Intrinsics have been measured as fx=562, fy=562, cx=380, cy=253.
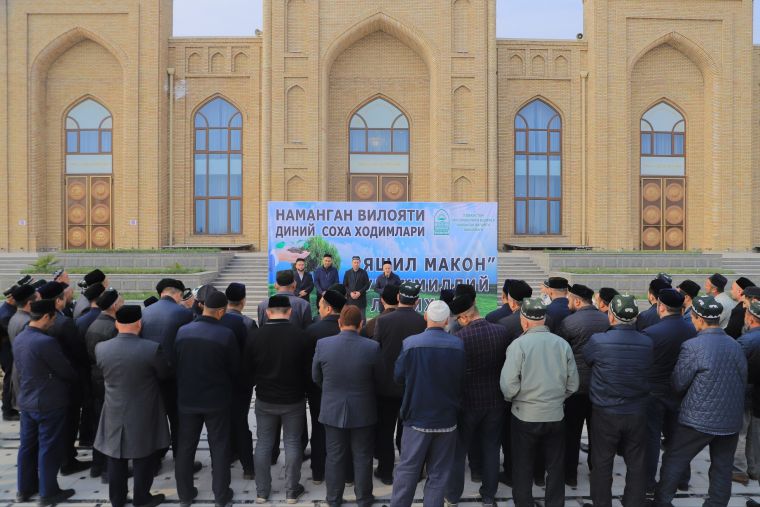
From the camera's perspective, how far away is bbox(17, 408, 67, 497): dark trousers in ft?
14.5

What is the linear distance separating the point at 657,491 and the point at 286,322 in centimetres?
311

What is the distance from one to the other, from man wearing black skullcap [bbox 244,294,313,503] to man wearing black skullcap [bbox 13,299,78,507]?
151 centimetres

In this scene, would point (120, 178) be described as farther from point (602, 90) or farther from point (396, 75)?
point (602, 90)

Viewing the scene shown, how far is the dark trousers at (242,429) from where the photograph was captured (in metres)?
4.93

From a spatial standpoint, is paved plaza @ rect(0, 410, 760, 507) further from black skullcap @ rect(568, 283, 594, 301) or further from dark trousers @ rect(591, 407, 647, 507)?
black skullcap @ rect(568, 283, 594, 301)

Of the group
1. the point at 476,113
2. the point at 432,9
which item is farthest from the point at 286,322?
the point at 432,9

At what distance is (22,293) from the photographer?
5.18 metres

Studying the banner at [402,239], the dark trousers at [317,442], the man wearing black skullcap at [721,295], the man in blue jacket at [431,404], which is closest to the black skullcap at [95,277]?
the dark trousers at [317,442]

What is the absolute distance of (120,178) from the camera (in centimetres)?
2034

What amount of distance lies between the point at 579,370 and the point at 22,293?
502 centimetres

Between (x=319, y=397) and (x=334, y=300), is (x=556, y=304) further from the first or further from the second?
(x=319, y=397)

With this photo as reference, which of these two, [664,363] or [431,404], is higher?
[664,363]

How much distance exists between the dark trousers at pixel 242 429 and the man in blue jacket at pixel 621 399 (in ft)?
9.37

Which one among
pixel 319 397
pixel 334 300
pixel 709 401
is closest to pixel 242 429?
pixel 319 397
